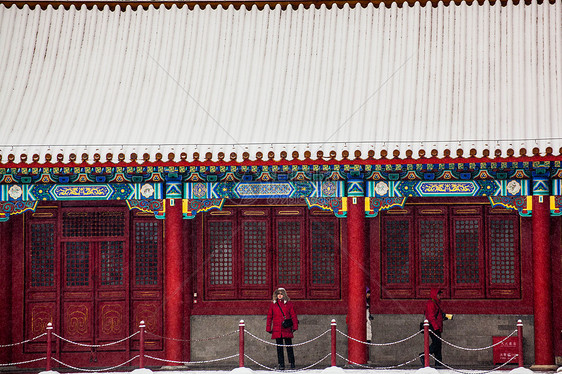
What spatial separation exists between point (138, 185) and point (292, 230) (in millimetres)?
3288

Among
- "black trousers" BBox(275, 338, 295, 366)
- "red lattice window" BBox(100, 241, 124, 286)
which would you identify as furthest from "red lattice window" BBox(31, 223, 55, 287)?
"black trousers" BBox(275, 338, 295, 366)

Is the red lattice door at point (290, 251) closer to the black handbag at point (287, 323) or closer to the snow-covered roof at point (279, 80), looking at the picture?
the black handbag at point (287, 323)

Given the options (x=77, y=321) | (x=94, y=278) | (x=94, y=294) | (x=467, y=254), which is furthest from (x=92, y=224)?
(x=467, y=254)

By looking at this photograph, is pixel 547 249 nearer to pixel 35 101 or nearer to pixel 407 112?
pixel 407 112

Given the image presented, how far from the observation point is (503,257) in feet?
54.4

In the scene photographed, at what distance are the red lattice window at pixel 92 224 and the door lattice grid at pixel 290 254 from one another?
10.8 ft

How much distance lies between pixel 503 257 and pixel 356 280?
3147 mm

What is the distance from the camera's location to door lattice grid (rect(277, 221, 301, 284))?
17.0m

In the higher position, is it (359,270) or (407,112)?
(407,112)

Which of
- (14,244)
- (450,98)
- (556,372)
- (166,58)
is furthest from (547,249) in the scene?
(14,244)

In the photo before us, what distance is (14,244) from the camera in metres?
17.0

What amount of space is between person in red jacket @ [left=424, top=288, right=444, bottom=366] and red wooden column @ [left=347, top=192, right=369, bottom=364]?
126cm

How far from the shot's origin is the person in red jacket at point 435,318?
15.5 meters

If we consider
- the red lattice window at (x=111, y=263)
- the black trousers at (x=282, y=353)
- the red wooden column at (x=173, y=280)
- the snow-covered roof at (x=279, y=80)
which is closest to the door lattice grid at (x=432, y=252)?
the snow-covered roof at (x=279, y=80)
